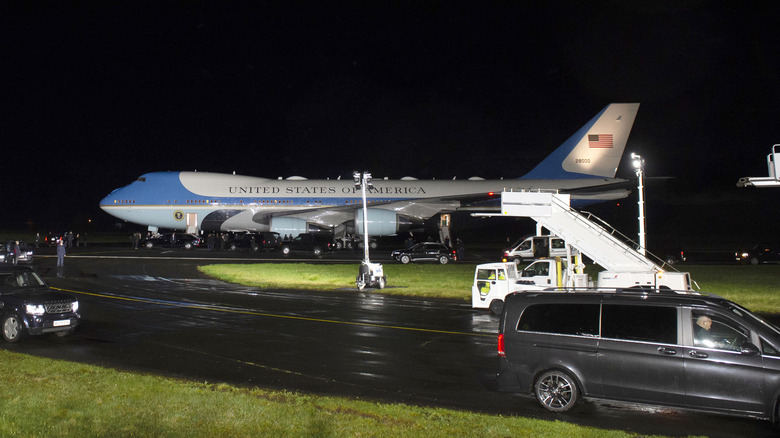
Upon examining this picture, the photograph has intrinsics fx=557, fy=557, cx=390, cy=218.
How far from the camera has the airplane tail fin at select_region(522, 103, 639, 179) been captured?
46812mm

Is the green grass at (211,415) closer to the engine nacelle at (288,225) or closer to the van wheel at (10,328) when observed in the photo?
the van wheel at (10,328)

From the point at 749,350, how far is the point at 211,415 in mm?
7147

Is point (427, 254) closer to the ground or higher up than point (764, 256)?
higher up

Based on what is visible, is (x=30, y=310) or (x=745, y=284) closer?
(x=30, y=310)

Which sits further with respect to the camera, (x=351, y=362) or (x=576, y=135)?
(x=576, y=135)

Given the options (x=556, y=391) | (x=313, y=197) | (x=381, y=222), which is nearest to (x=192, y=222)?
(x=313, y=197)

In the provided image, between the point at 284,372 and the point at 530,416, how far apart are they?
4.53m

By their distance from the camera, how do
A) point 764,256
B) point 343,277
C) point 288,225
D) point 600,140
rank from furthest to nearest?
point 600,140 < point 288,225 < point 764,256 < point 343,277

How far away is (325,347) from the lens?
12383mm

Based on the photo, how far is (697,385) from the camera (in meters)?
7.46

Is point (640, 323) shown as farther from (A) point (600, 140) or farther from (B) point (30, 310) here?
(A) point (600, 140)

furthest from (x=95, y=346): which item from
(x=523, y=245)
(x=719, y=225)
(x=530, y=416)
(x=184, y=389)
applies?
(x=719, y=225)

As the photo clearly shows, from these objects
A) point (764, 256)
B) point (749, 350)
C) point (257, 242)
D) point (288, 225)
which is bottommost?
point (749, 350)

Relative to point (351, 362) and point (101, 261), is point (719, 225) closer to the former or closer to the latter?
point (101, 261)
